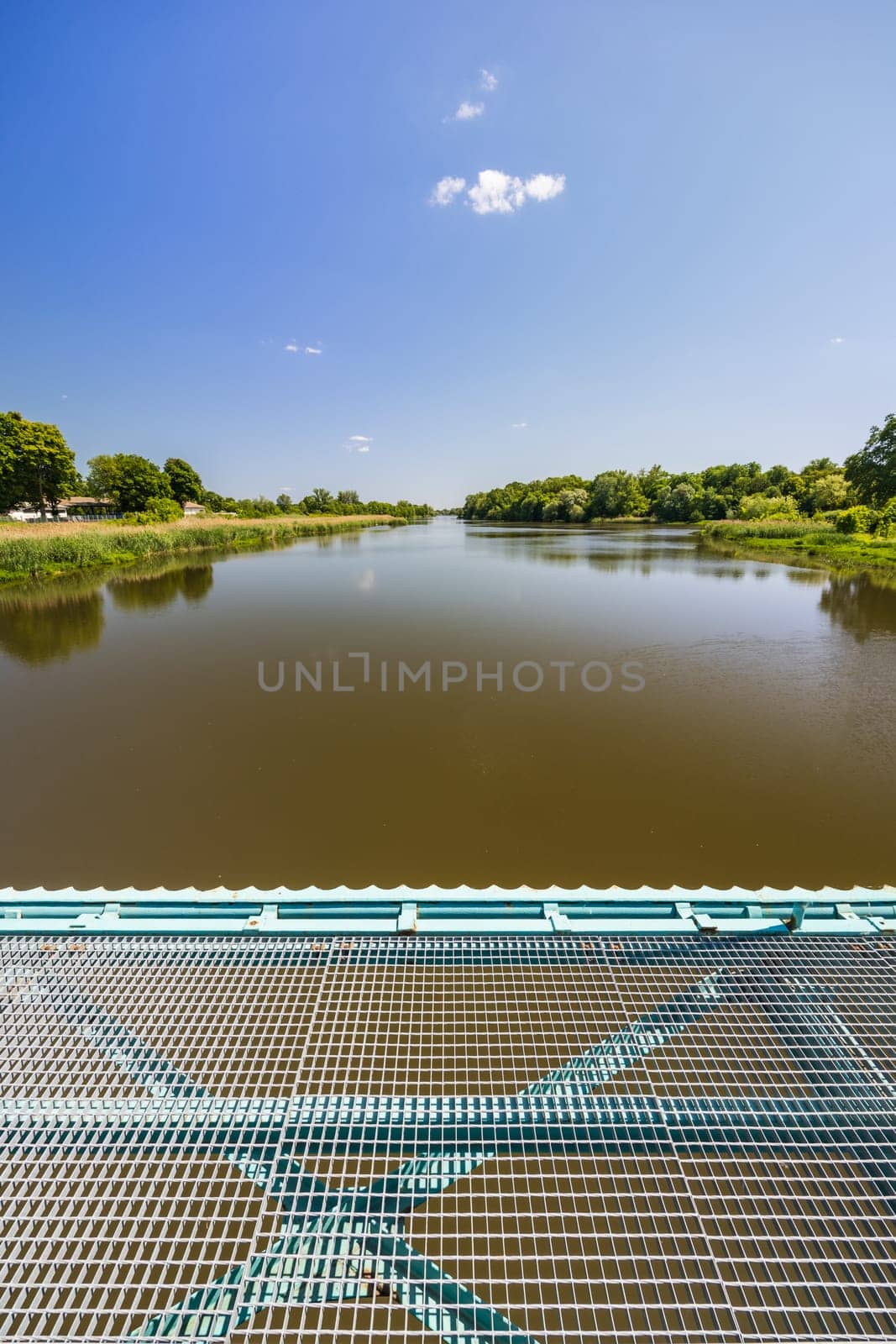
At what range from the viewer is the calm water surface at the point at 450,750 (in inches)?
131

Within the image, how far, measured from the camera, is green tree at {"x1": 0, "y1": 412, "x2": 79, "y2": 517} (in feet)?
90.5

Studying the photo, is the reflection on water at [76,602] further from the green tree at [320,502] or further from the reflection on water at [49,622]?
the green tree at [320,502]

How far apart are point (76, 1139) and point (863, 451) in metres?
37.5

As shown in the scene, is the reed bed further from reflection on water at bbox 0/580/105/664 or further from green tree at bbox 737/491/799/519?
reflection on water at bbox 0/580/105/664

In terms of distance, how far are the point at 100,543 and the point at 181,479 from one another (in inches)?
1208

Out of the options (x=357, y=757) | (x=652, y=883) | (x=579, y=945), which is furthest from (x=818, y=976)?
(x=357, y=757)

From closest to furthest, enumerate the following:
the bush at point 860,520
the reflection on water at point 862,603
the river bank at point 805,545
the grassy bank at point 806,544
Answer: the reflection on water at point 862,603
the river bank at point 805,545
the grassy bank at point 806,544
the bush at point 860,520

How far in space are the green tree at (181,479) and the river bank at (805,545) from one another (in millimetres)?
42074

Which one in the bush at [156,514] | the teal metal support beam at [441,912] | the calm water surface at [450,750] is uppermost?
the bush at [156,514]

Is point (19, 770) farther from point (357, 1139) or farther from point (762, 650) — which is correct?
point (762, 650)

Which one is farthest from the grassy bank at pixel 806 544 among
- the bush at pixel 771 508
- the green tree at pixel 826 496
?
the green tree at pixel 826 496

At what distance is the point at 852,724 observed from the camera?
5359mm

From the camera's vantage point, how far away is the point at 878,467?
86.2 feet

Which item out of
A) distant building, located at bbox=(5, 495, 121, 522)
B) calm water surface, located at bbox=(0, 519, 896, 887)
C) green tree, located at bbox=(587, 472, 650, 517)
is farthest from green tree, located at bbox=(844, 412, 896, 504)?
distant building, located at bbox=(5, 495, 121, 522)
